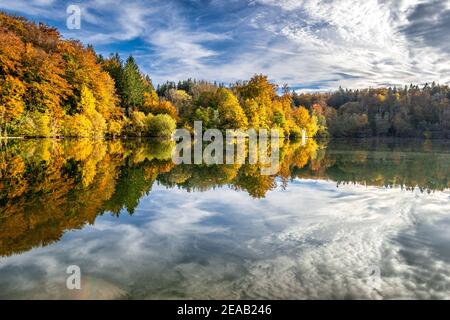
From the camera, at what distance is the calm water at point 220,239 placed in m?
4.31

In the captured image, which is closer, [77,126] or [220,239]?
[220,239]

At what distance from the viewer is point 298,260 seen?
5.20m

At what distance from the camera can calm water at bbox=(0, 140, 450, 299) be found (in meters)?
4.31

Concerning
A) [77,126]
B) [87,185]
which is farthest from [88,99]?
[87,185]

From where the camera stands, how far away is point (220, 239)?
6203 millimetres

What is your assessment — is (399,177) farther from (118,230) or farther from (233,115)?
(233,115)

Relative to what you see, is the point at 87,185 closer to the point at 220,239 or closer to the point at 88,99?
the point at 220,239

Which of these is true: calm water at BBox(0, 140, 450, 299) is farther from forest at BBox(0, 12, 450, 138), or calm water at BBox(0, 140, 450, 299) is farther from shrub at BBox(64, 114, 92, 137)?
shrub at BBox(64, 114, 92, 137)

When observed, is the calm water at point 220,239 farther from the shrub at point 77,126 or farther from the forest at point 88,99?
the shrub at point 77,126

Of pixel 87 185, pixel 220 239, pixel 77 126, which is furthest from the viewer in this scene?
pixel 77 126

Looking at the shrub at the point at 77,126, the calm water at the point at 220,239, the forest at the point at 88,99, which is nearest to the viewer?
the calm water at the point at 220,239

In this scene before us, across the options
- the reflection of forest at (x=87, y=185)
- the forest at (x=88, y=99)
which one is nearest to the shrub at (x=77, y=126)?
the forest at (x=88, y=99)

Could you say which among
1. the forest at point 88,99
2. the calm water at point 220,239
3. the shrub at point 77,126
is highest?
the forest at point 88,99
